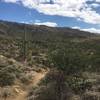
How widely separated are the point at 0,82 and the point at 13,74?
1480 millimetres

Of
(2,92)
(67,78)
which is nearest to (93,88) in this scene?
(67,78)

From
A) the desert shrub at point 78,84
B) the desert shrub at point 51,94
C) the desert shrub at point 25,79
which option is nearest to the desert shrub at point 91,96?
the desert shrub at point 78,84

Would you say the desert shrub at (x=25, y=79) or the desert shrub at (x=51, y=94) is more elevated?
the desert shrub at (x=51, y=94)

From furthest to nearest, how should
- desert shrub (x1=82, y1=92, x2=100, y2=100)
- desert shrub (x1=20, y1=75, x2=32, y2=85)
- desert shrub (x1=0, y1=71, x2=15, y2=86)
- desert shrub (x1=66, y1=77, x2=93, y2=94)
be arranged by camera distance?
1. desert shrub (x1=20, y1=75, x2=32, y2=85)
2. desert shrub (x1=0, y1=71, x2=15, y2=86)
3. desert shrub (x1=66, y1=77, x2=93, y2=94)
4. desert shrub (x1=82, y1=92, x2=100, y2=100)

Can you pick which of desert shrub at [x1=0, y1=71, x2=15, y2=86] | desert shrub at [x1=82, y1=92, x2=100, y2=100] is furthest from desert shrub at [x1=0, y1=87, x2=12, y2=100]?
desert shrub at [x1=82, y1=92, x2=100, y2=100]

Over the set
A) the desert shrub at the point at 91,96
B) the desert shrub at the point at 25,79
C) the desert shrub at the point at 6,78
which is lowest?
the desert shrub at the point at 25,79

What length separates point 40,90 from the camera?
1382cm

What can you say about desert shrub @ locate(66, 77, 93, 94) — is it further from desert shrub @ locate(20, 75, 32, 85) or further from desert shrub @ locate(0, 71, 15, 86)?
desert shrub @ locate(20, 75, 32, 85)

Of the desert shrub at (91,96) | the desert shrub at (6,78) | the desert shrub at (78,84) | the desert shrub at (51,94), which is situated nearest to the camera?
the desert shrub at (91,96)

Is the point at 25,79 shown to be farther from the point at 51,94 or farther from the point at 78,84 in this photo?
the point at 78,84

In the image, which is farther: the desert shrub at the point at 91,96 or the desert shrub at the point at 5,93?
the desert shrub at the point at 5,93

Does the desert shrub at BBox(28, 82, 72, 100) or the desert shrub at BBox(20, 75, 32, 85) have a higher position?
the desert shrub at BBox(28, 82, 72, 100)

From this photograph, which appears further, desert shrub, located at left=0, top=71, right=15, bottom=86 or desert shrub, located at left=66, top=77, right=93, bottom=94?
desert shrub, located at left=0, top=71, right=15, bottom=86

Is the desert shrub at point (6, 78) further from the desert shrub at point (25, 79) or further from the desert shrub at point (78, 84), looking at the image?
the desert shrub at point (78, 84)
